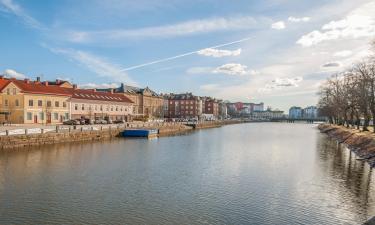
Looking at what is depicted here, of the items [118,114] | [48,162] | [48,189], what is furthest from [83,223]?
[118,114]

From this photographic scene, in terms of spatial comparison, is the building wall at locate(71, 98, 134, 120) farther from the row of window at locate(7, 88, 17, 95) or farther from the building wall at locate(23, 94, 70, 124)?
the row of window at locate(7, 88, 17, 95)

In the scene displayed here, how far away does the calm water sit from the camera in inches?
675

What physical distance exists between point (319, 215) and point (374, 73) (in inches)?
1654

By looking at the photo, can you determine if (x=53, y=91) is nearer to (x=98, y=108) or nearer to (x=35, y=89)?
(x=35, y=89)

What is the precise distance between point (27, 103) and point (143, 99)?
227 ft

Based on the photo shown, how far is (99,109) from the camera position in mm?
85250

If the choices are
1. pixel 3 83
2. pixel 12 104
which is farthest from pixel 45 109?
pixel 3 83

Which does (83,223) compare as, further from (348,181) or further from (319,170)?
(319,170)

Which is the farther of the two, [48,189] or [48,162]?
[48,162]

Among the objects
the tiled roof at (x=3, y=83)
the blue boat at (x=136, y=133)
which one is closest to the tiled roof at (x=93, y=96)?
the tiled roof at (x=3, y=83)

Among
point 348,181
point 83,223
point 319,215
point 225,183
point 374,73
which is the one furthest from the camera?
point 374,73

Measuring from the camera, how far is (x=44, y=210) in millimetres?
17609

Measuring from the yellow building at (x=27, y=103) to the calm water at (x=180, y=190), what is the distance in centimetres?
2728

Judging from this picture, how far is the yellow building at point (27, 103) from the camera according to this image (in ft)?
200
